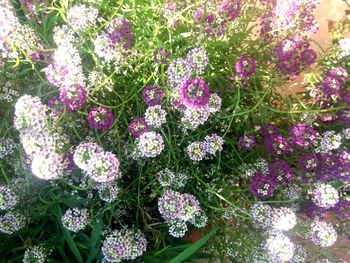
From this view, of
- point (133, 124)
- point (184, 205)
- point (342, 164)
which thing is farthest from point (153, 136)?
A: point (342, 164)

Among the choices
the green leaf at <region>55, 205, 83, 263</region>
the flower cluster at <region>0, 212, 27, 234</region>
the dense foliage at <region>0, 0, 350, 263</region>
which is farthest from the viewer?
the green leaf at <region>55, 205, 83, 263</region>

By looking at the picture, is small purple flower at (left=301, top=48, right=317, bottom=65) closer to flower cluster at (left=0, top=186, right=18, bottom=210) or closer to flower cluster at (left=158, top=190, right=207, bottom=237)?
flower cluster at (left=158, top=190, right=207, bottom=237)

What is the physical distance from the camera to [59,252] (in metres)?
1.44

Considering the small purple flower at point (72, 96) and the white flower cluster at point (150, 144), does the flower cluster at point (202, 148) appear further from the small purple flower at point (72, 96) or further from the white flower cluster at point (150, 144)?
the small purple flower at point (72, 96)

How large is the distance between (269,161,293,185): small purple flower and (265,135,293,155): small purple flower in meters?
0.04

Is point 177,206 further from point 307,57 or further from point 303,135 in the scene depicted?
point 307,57

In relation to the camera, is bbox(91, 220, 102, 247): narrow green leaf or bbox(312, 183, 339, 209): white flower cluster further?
bbox(91, 220, 102, 247): narrow green leaf

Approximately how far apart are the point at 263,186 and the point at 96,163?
0.49m

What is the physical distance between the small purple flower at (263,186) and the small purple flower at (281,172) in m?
0.04

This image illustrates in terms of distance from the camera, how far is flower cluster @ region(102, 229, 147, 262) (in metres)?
1.16

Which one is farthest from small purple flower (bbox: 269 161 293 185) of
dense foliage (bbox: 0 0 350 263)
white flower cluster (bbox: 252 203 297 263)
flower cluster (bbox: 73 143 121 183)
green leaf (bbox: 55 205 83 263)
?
green leaf (bbox: 55 205 83 263)

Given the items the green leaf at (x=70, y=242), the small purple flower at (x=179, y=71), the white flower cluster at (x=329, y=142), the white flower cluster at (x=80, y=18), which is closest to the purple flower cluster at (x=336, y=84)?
the white flower cluster at (x=329, y=142)

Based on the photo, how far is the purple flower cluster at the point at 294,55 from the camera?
3.86 ft

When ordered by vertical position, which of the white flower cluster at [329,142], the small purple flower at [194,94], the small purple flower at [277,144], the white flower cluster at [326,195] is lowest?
the white flower cluster at [326,195]
